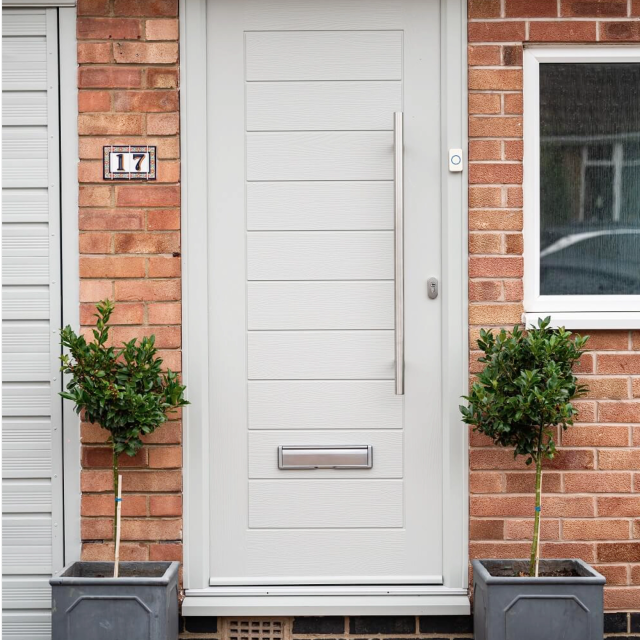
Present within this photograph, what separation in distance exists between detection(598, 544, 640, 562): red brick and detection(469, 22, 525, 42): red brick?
195 centimetres

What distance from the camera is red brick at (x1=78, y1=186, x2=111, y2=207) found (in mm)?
2928

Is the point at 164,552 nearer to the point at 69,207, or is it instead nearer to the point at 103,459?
the point at 103,459

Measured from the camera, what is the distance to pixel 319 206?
9.86 ft

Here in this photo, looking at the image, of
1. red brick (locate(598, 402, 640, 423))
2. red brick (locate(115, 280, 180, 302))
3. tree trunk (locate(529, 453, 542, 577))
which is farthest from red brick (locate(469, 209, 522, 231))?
red brick (locate(115, 280, 180, 302))

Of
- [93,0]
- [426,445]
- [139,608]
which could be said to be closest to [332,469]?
[426,445]

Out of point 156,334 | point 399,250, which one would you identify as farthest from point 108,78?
point 399,250

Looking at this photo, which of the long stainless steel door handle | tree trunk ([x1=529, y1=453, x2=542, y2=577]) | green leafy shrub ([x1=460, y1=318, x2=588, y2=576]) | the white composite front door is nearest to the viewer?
green leafy shrub ([x1=460, y1=318, x2=588, y2=576])

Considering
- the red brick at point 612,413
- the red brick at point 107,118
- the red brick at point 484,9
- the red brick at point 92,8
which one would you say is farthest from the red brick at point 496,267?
the red brick at point 92,8

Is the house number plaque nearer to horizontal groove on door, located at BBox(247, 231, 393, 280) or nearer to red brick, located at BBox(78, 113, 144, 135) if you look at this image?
red brick, located at BBox(78, 113, 144, 135)

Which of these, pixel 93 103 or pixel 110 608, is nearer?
pixel 110 608

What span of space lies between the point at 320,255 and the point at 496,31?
1.10m

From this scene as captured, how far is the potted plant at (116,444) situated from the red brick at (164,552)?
3.4 inches

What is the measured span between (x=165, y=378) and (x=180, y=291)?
356mm

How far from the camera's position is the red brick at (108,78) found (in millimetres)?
2920
